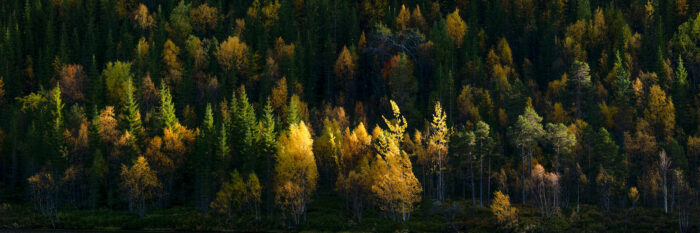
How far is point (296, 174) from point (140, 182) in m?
25.2

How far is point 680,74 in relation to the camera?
4781 inches

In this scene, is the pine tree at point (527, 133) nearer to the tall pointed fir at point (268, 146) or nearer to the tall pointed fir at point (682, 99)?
the tall pointed fir at point (682, 99)

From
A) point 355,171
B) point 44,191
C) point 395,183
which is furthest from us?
point 44,191

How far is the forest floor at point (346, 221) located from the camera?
85438 mm

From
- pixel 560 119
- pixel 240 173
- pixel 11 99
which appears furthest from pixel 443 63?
pixel 11 99

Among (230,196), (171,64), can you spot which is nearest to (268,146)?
(230,196)

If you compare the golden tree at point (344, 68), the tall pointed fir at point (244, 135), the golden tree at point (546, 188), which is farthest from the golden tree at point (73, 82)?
the golden tree at point (546, 188)

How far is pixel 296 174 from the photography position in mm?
93750

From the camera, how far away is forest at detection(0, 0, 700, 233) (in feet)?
306

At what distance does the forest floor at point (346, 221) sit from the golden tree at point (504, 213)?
45.1 inches

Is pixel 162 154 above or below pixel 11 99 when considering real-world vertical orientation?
below

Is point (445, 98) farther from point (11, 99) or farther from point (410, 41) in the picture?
point (11, 99)

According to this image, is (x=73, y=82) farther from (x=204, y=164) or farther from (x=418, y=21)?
(x=418, y=21)

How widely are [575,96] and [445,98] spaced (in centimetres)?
2540
